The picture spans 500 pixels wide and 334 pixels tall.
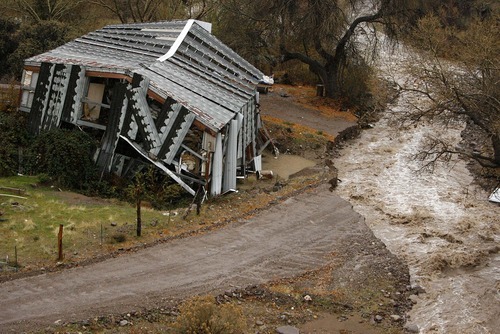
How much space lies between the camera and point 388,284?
14430mm

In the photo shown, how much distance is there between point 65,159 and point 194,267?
6.79m

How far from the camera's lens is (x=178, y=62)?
21266mm

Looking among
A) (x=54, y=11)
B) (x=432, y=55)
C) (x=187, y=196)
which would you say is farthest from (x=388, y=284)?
(x=54, y=11)

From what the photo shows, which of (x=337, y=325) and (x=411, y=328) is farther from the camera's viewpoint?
(x=411, y=328)

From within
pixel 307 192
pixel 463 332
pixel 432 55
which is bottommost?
pixel 463 332

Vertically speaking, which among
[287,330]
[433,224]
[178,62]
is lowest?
[287,330]

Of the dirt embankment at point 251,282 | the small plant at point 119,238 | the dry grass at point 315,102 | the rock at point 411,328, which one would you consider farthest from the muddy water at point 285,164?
the rock at point 411,328

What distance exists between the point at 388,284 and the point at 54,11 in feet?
77.7

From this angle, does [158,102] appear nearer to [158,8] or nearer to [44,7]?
[44,7]

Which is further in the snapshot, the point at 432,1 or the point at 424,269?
the point at 432,1

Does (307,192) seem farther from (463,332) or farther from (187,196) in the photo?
(463,332)

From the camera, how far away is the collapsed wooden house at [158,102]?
1819 cm

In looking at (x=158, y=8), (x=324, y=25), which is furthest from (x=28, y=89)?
(x=324, y=25)

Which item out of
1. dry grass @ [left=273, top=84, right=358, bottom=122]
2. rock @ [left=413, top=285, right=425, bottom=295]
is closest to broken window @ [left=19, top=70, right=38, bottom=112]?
rock @ [left=413, top=285, right=425, bottom=295]
